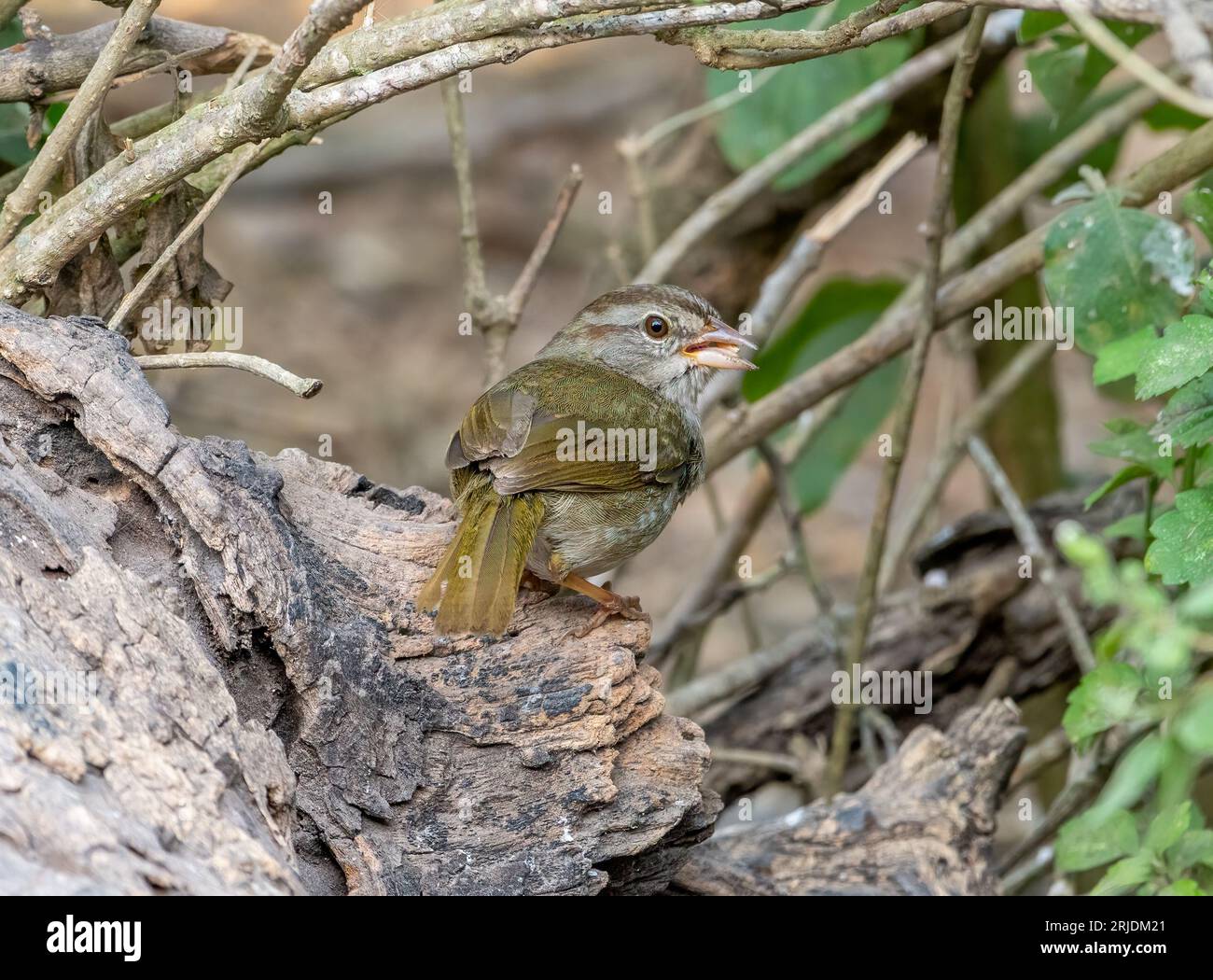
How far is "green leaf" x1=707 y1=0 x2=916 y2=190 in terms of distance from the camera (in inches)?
198

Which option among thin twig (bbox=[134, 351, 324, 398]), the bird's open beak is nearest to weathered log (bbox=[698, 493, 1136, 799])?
the bird's open beak

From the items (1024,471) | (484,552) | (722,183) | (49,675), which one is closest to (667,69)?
(722,183)

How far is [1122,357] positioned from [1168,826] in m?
1.21

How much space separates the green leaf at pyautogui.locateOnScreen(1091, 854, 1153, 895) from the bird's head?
2.13 metres

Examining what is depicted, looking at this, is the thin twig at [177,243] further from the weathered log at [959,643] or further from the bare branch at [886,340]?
the weathered log at [959,643]

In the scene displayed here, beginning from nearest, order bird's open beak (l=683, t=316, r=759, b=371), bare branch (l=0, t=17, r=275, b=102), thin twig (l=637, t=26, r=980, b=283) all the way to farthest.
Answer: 1. bare branch (l=0, t=17, r=275, b=102)
2. bird's open beak (l=683, t=316, r=759, b=371)
3. thin twig (l=637, t=26, r=980, b=283)

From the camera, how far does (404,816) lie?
2689 millimetres

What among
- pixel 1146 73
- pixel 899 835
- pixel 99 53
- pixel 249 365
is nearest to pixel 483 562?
pixel 249 365

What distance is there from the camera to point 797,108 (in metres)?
5.14

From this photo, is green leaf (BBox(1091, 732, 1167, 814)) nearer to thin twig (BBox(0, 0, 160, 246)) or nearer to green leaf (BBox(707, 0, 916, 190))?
thin twig (BBox(0, 0, 160, 246))

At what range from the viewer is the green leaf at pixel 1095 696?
107 inches

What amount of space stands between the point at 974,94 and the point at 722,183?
3.78 ft

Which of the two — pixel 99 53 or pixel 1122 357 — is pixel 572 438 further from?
pixel 99 53

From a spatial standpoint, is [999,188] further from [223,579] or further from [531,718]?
[223,579]
